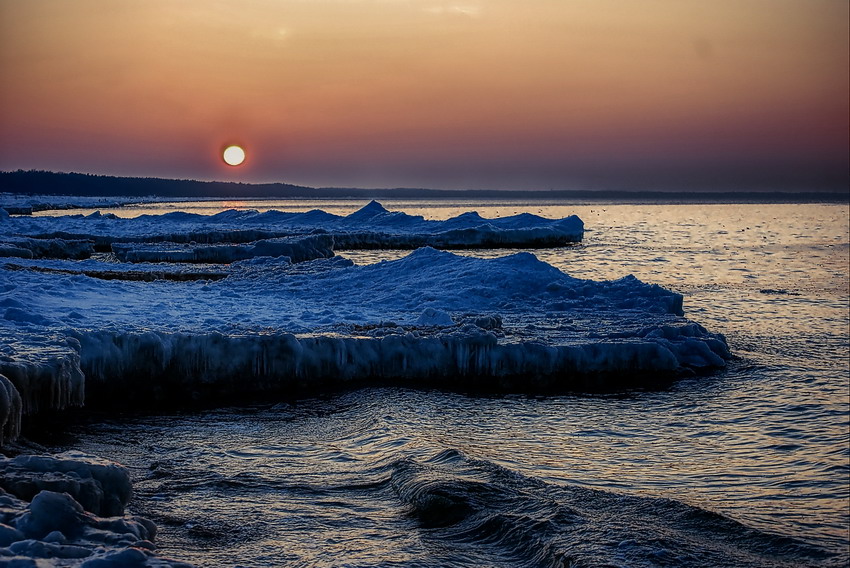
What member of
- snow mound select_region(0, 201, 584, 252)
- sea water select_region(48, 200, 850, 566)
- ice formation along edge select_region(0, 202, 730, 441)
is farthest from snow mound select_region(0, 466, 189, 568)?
snow mound select_region(0, 201, 584, 252)

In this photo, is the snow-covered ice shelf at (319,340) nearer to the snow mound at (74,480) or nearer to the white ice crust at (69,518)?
the snow mound at (74,480)

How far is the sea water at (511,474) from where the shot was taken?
6.86 metres

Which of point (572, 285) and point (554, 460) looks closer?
point (554, 460)

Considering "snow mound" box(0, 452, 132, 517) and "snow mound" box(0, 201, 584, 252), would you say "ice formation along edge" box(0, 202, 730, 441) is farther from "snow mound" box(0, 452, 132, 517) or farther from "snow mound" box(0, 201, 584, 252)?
"snow mound" box(0, 201, 584, 252)

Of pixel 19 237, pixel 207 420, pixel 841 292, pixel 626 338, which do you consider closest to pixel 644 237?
pixel 841 292

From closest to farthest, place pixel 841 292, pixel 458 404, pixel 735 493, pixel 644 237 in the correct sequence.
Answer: pixel 735 493, pixel 458 404, pixel 841 292, pixel 644 237

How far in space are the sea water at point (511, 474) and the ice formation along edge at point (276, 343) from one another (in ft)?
2.63

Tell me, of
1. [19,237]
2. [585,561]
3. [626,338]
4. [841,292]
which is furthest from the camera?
[19,237]

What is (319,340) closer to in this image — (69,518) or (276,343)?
(276,343)

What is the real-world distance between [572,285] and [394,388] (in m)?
8.85

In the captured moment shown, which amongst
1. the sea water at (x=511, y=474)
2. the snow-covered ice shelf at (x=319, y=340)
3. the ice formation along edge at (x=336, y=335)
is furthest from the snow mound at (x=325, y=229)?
the sea water at (x=511, y=474)

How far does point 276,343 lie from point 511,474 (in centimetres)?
596

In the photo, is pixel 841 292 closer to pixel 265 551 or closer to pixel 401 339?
pixel 401 339

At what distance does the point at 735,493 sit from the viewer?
8.30 meters
